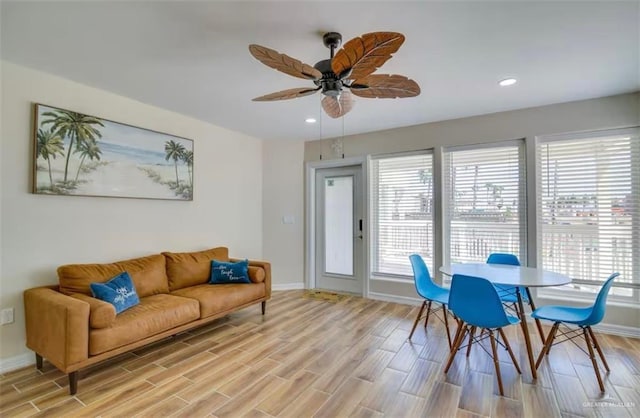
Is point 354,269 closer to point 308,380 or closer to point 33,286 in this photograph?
point 308,380

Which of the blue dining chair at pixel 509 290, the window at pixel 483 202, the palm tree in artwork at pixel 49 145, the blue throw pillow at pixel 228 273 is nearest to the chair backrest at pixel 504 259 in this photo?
the blue dining chair at pixel 509 290

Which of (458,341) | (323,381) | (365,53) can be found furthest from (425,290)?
(365,53)

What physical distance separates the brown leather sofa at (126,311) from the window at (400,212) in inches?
74.7

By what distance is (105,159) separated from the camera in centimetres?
305

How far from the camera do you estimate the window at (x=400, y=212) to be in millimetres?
4227

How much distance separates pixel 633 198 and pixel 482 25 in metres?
2.73

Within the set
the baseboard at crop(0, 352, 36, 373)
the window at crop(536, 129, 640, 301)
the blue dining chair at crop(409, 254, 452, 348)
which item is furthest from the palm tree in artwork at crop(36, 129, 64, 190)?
the window at crop(536, 129, 640, 301)

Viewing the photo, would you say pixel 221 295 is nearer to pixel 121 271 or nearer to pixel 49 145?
pixel 121 271

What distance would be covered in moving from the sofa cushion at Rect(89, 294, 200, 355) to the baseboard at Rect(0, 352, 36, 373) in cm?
88

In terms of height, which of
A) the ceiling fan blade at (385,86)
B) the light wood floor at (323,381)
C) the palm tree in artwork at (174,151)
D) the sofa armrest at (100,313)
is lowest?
the light wood floor at (323,381)

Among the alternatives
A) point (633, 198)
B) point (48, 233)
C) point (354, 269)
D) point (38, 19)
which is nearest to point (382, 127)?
point (354, 269)

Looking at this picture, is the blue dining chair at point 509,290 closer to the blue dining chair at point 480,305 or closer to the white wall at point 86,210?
the blue dining chair at point 480,305

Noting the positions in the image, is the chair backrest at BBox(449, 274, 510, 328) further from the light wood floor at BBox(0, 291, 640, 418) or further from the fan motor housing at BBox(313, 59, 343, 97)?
the fan motor housing at BBox(313, 59, 343, 97)

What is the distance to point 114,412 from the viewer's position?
192 cm
